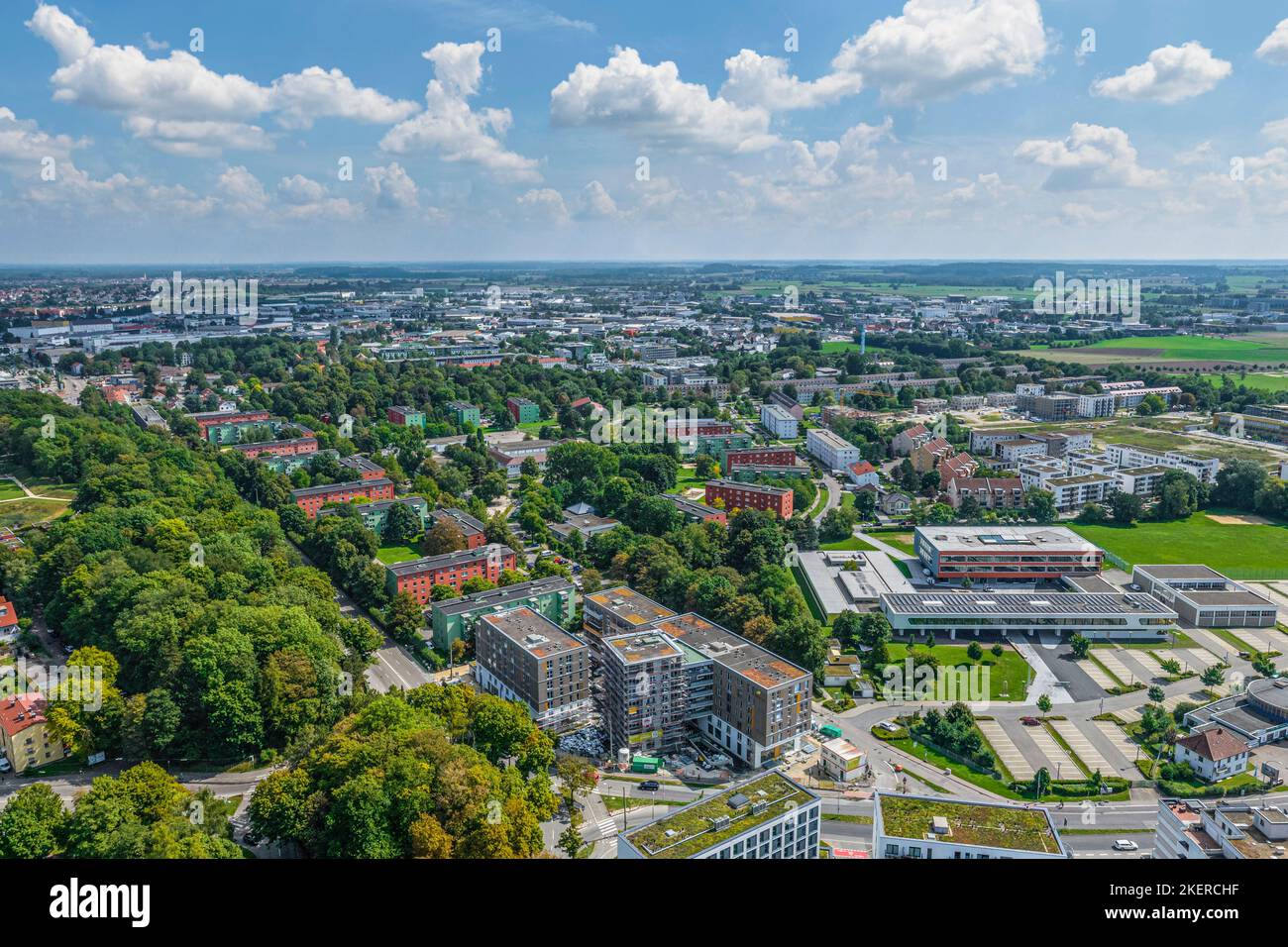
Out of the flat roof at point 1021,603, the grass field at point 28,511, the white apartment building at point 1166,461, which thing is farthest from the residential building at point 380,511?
the white apartment building at point 1166,461

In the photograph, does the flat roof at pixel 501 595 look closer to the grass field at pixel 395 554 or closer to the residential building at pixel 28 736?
the grass field at pixel 395 554

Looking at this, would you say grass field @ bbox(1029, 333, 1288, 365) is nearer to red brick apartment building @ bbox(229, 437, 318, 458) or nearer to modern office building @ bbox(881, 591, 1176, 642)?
modern office building @ bbox(881, 591, 1176, 642)

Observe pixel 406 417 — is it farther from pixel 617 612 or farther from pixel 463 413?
pixel 617 612

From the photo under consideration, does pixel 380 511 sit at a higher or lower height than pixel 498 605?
higher

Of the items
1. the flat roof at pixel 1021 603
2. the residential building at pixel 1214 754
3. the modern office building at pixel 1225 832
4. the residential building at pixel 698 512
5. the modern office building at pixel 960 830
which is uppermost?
the residential building at pixel 698 512

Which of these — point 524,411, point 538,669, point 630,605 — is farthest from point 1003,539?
point 524,411
